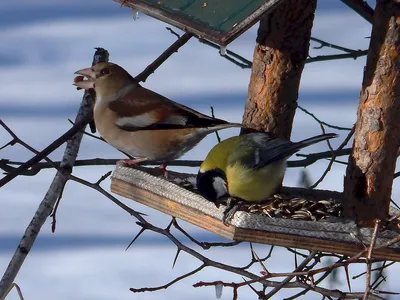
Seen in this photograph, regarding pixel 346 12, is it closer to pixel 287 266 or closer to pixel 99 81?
pixel 287 266

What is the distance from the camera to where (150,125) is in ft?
13.8

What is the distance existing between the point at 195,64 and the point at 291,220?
538 centimetres

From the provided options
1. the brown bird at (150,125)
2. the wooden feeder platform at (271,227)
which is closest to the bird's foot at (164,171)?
the brown bird at (150,125)

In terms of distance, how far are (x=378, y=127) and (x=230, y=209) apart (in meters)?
0.63

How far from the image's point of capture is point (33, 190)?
7.70m

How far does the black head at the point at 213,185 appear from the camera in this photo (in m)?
3.66

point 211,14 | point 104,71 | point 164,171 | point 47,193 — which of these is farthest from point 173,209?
point 104,71

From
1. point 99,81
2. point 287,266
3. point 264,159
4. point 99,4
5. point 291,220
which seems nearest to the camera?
point 291,220

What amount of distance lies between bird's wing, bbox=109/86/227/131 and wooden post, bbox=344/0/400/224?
65cm

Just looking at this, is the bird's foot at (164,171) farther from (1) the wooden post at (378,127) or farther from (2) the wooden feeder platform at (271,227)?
(1) the wooden post at (378,127)

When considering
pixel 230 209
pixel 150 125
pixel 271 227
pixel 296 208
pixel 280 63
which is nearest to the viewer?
pixel 271 227

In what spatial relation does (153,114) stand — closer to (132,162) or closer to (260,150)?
(132,162)

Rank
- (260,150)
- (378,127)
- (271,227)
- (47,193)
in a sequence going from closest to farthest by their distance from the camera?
(271,227)
(378,127)
(260,150)
(47,193)

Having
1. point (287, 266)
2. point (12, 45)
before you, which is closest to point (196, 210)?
point (287, 266)
